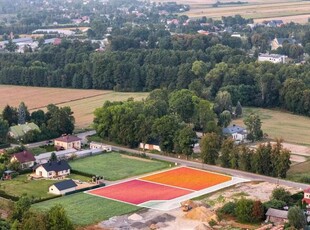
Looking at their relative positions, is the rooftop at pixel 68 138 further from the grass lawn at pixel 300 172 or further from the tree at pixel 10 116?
the grass lawn at pixel 300 172

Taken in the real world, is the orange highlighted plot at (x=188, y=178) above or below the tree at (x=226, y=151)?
below

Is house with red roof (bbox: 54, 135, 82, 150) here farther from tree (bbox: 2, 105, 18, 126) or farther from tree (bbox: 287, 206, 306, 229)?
tree (bbox: 287, 206, 306, 229)

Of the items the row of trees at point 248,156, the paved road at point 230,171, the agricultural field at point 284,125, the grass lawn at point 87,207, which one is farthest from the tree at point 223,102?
the grass lawn at point 87,207

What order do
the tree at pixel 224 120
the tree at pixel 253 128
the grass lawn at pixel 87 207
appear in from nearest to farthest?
the grass lawn at pixel 87 207 → the tree at pixel 253 128 → the tree at pixel 224 120

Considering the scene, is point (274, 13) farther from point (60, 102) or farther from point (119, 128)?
point (119, 128)

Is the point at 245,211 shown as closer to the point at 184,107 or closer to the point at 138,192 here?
the point at 138,192

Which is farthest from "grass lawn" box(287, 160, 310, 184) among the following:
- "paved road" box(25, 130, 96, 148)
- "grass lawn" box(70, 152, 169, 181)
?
"paved road" box(25, 130, 96, 148)

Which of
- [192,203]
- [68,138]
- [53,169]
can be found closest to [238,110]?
[68,138]
